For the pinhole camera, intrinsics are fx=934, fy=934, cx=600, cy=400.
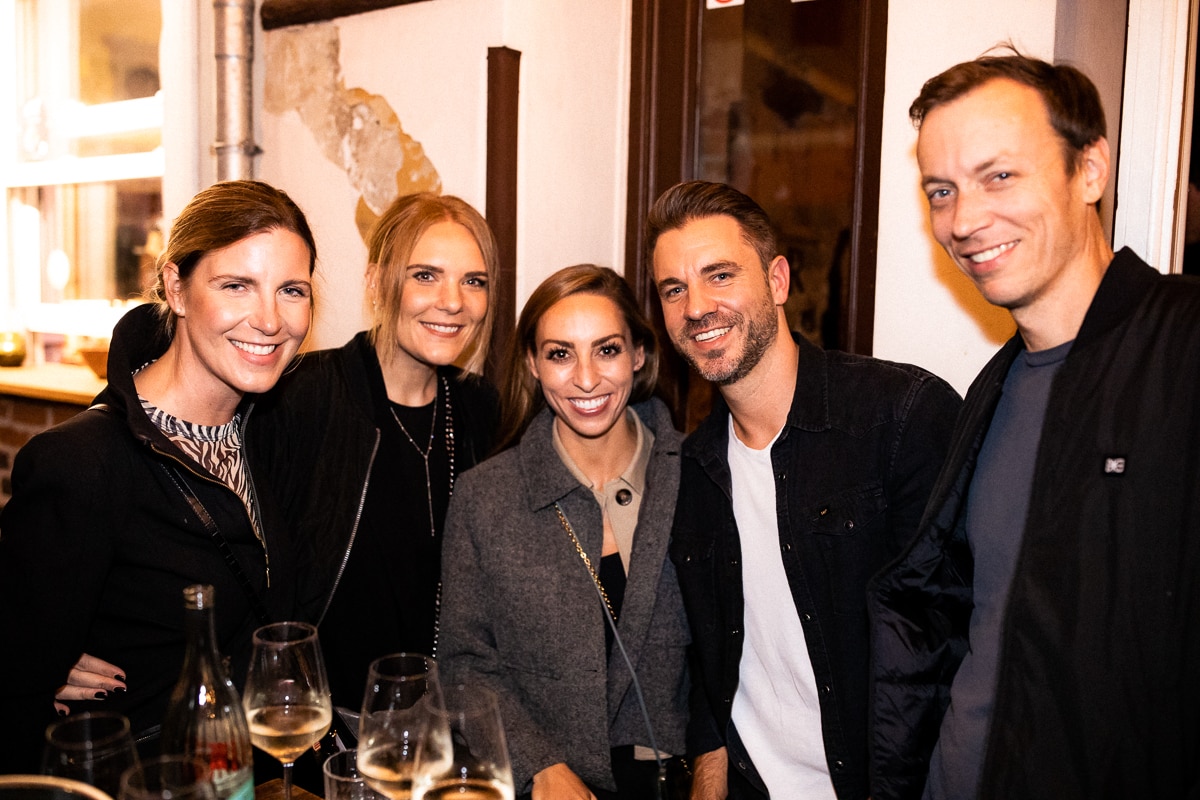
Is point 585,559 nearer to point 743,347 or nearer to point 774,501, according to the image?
point 774,501

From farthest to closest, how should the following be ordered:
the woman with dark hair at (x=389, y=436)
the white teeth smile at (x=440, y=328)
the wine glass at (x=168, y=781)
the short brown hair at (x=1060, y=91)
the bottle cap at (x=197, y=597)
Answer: the white teeth smile at (x=440, y=328)
the woman with dark hair at (x=389, y=436)
the short brown hair at (x=1060, y=91)
the bottle cap at (x=197, y=597)
the wine glass at (x=168, y=781)

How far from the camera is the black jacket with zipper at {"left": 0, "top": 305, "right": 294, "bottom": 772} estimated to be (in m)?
1.59

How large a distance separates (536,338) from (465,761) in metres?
1.40

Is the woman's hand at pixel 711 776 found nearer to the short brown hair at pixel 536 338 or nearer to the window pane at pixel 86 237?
the short brown hair at pixel 536 338

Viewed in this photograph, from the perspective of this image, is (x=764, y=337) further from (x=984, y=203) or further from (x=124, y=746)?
(x=124, y=746)

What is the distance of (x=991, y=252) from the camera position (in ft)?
5.05

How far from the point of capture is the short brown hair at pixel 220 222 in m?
1.84

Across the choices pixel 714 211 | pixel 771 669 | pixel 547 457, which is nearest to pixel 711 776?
pixel 771 669

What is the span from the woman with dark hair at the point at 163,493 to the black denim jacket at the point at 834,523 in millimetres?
932

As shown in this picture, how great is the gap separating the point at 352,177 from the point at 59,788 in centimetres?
260

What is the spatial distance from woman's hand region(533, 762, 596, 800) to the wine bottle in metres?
0.88

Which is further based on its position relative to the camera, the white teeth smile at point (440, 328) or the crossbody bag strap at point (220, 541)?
the white teeth smile at point (440, 328)

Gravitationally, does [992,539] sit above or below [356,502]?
above

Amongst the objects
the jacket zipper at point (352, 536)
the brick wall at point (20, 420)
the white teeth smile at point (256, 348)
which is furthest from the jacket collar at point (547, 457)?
the brick wall at point (20, 420)
